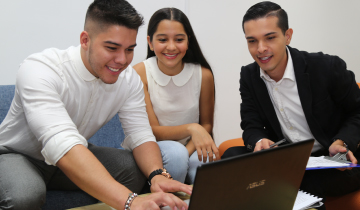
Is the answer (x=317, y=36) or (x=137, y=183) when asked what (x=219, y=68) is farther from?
(x=137, y=183)

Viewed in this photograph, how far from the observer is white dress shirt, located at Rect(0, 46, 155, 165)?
1.18m

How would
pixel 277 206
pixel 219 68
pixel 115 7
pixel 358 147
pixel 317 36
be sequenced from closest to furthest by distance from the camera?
1. pixel 277 206
2. pixel 115 7
3. pixel 358 147
4. pixel 219 68
5. pixel 317 36

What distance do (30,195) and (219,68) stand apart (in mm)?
2144

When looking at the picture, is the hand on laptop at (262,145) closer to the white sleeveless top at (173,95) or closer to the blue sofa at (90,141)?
the white sleeveless top at (173,95)

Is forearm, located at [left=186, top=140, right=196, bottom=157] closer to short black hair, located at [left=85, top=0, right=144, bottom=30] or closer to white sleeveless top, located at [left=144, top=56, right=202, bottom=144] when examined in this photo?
white sleeveless top, located at [left=144, top=56, right=202, bottom=144]

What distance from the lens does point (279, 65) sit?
1792mm

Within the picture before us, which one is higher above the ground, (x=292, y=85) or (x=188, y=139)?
(x=292, y=85)

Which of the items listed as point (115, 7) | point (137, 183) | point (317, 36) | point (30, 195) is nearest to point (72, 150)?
point (30, 195)

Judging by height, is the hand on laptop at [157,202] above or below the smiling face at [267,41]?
below

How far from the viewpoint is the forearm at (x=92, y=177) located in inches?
41.2

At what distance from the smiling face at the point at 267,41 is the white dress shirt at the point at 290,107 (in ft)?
0.28

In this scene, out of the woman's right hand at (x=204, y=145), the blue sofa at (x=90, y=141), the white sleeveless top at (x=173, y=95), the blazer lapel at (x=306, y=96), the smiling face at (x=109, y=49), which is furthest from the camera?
the white sleeveless top at (x=173, y=95)

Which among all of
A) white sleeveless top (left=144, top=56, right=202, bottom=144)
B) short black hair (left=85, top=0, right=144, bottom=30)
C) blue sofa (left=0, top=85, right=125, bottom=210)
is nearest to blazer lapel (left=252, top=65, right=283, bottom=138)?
white sleeveless top (left=144, top=56, right=202, bottom=144)

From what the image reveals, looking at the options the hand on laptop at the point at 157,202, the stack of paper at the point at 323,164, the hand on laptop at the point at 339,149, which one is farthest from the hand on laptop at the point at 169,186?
the hand on laptop at the point at 339,149
